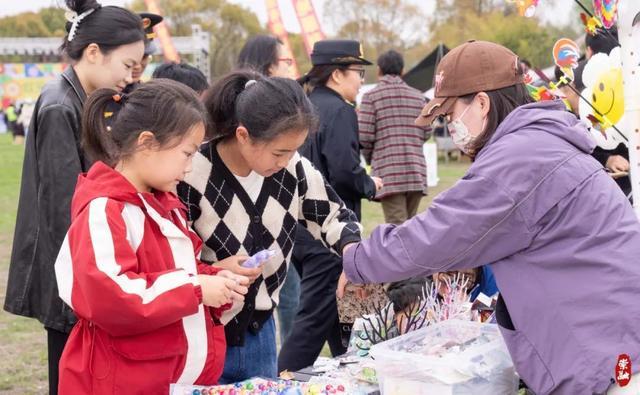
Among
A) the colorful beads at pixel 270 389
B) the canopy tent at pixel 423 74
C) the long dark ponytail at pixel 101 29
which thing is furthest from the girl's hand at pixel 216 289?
the canopy tent at pixel 423 74

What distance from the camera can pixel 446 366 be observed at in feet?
6.35

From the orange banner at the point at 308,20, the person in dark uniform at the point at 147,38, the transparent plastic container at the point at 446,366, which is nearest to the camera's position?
the transparent plastic container at the point at 446,366

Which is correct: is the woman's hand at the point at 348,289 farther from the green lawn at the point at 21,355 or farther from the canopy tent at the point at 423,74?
the canopy tent at the point at 423,74

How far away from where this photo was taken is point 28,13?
59750mm

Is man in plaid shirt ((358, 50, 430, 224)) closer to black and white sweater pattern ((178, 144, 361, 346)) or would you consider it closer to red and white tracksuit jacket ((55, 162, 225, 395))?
black and white sweater pattern ((178, 144, 361, 346))

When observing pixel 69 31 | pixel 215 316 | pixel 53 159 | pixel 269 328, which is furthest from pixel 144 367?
pixel 69 31

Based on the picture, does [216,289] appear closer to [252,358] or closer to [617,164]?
[252,358]

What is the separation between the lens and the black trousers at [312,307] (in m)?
3.91

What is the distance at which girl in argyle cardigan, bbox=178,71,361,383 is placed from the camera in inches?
87.4

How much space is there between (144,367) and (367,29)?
47034 millimetres

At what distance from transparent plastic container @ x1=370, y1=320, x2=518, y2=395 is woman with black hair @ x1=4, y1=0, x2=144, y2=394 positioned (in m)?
1.03

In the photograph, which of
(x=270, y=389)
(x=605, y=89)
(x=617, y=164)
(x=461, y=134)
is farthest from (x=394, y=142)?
(x=270, y=389)

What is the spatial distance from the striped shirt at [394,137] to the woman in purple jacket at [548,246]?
3.76 m

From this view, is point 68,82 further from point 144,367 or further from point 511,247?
point 511,247
